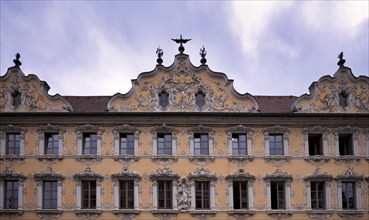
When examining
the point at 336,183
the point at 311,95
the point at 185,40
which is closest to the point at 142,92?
the point at 185,40

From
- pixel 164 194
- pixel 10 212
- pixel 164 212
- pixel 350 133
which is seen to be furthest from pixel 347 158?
pixel 10 212

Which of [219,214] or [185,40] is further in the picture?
[185,40]

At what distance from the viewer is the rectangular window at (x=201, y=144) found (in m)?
34.8

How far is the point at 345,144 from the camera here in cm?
3562

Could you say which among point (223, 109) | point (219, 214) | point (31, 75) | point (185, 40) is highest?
point (185, 40)

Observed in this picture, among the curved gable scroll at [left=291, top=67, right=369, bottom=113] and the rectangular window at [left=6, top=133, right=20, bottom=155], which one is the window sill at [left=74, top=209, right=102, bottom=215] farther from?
the curved gable scroll at [left=291, top=67, right=369, bottom=113]

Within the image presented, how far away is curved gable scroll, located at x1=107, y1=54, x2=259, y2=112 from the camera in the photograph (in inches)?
1379

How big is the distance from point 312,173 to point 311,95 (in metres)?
4.79

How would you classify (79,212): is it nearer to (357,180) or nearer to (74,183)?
(74,183)

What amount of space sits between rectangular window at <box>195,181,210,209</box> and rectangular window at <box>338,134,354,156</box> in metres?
8.50

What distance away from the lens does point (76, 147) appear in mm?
34594

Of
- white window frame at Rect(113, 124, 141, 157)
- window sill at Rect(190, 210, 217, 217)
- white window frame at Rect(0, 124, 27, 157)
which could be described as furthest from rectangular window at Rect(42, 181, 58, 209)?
window sill at Rect(190, 210, 217, 217)

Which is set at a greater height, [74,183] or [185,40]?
[185,40]

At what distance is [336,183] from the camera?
1361 inches
